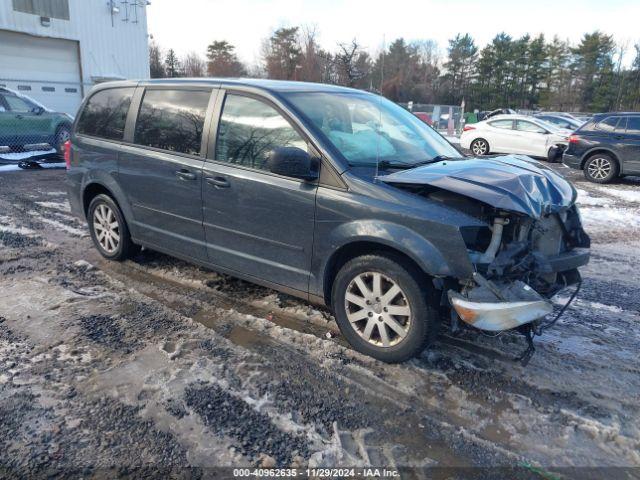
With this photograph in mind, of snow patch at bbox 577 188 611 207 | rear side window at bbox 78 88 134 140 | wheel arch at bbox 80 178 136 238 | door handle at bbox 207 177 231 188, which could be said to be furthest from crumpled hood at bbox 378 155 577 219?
snow patch at bbox 577 188 611 207

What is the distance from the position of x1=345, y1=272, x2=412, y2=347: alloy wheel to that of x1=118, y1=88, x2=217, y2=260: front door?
154cm

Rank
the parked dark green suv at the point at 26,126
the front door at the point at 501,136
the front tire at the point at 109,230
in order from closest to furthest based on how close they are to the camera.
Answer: the front tire at the point at 109,230 < the parked dark green suv at the point at 26,126 < the front door at the point at 501,136

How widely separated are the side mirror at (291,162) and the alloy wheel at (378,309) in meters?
0.83

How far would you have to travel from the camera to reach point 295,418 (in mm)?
2797

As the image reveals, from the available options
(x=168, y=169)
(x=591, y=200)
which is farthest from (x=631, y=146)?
(x=168, y=169)

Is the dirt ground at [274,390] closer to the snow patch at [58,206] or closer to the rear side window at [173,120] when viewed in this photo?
the rear side window at [173,120]

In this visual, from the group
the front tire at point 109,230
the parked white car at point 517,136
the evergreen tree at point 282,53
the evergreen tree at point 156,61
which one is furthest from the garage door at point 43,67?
the evergreen tree at point 282,53

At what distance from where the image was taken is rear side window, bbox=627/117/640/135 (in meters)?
11.3

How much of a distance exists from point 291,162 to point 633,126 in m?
11.2

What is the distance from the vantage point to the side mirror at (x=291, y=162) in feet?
10.9

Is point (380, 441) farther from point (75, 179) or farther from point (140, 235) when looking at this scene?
point (75, 179)

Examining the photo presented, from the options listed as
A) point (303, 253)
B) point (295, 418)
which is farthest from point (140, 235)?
point (295, 418)

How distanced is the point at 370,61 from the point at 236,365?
5015 cm

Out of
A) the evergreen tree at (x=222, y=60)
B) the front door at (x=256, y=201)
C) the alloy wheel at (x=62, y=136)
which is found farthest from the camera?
the evergreen tree at (x=222, y=60)
